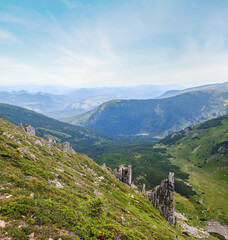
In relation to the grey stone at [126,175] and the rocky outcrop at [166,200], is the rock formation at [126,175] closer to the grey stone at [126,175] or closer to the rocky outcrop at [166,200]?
the grey stone at [126,175]

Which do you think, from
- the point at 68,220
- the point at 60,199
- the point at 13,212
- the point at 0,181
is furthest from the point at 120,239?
the point at 0,181

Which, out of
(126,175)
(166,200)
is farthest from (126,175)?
(166,200)

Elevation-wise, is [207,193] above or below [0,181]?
below

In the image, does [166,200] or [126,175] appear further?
[126,175]

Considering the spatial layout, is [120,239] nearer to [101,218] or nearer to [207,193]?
[101,218]

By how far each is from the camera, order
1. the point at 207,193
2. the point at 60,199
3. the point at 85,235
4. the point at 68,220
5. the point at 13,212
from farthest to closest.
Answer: the point at 207,193 < the point at 60,199 < the point at 68,220 < the point at 85,235 < the point at 13,212

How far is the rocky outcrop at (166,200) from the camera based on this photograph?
73706mm

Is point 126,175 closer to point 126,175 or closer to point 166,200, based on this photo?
point 126,175

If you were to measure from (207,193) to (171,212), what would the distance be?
12972 centimetres

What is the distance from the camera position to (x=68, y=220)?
16.0 meters

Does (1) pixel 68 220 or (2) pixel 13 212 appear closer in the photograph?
(2) pixel 13 212

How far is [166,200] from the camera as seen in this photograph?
8069 cm

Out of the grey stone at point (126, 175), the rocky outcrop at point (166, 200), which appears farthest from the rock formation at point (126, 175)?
the rocky outcrop at point (166, 200)

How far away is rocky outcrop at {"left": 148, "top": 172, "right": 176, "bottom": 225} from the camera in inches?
2902
